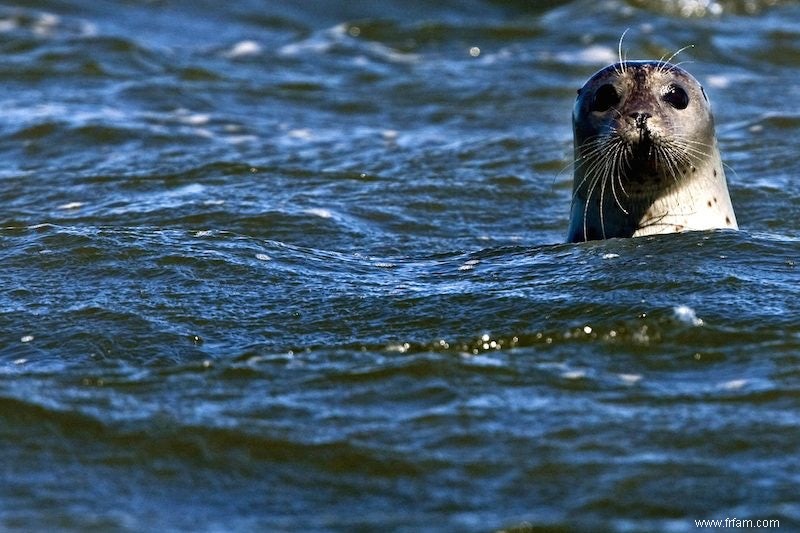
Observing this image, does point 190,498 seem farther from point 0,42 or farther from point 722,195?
point 0,42

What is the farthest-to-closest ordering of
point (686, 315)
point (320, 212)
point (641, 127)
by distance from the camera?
point (320, 212), point (641, 127), point (686, 315)

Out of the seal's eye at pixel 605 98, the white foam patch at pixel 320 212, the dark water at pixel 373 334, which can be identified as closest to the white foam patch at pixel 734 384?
the dark water at pixel 373 334

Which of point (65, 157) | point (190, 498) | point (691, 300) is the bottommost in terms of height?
point (190, 498)

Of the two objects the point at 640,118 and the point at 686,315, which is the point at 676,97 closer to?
the point at 640,118

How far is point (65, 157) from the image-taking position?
9500mm

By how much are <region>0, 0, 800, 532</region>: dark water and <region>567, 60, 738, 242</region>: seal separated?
0.86 feet

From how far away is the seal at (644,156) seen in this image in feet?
19.9

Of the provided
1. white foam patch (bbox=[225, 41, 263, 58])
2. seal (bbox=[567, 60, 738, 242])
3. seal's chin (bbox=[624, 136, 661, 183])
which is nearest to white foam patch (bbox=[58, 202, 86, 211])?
seal (bbox=[567, 60, 738, 242])

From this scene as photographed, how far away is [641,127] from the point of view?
598 centimetres

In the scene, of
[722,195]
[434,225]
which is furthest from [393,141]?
[722,195]

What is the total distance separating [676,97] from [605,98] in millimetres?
310

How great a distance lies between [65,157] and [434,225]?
9.60ft

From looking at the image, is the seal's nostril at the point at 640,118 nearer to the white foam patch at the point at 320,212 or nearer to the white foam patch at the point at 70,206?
the white foam patch at the point at 320,212

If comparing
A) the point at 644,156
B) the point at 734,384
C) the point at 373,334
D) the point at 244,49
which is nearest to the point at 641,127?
the point at 644,156
